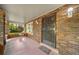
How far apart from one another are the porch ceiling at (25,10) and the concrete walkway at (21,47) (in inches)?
15.0

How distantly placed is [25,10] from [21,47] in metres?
0.70

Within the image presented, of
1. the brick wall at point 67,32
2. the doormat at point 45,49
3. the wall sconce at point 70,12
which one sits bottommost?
the doormat at point 45,49

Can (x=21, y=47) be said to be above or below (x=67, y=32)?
below

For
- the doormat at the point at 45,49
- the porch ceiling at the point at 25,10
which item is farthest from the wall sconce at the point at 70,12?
the doormat at the point at 45,49

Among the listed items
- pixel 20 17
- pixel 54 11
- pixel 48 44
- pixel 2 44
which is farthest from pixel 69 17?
pixel 2 44

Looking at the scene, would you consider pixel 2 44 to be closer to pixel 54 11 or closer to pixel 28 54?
pixel 28 54

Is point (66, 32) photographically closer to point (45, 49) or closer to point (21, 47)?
point (45, 49)

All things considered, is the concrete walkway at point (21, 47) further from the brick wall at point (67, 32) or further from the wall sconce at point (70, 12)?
the wall sconce at point (70, 12)

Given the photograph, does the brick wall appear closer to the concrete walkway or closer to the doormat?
the doormat

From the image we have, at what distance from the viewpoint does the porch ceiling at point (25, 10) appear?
7.47ft

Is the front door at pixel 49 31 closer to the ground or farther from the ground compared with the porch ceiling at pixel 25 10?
closer to the ground

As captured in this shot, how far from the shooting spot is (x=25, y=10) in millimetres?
2332

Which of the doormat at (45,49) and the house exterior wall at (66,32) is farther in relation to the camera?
the doormat at (45,49)

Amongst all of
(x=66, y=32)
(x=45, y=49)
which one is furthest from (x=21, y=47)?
(x=66, y=32)
